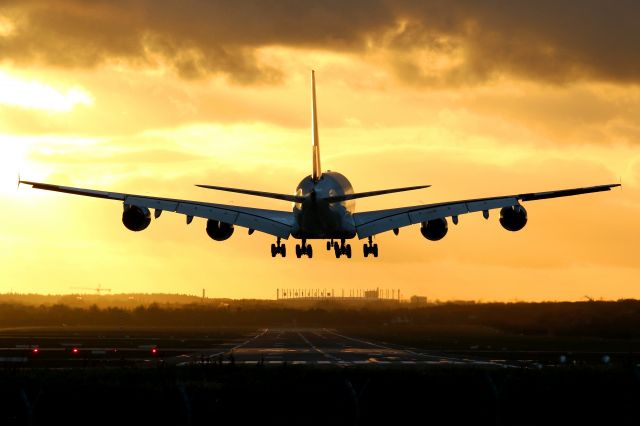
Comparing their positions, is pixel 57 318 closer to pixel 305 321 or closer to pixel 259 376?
pixel 305 321

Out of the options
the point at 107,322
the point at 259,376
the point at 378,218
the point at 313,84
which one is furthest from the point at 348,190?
the point at 107,322

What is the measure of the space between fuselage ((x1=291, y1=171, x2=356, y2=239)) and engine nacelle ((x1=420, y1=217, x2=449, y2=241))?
17.8 ft

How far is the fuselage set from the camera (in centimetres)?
7162

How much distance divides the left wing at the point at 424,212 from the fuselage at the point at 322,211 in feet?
3.80

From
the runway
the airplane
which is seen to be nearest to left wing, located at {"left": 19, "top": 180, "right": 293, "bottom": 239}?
the airplane

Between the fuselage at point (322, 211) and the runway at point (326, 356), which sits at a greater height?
the fuselage at point (322, 211)

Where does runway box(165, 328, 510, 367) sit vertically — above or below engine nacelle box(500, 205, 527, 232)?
below

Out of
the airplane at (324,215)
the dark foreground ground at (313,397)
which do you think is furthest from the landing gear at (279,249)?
the dark foreground ground at (313,397)

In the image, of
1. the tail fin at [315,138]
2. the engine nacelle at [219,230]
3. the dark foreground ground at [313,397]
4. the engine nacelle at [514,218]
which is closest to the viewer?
the dark foreground ground at [313,397]

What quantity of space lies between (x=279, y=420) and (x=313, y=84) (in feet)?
203

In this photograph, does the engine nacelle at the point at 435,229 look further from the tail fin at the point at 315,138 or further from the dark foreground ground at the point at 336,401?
the dark foreground ground at the point at 336,401

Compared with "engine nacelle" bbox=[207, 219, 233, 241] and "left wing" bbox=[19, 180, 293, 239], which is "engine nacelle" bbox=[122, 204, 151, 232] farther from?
"engine nacelle" bbox=[207, 219, 233, 241]

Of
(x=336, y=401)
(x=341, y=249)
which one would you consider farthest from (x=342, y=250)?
(x=336, y=401)

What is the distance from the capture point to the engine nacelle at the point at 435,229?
7688 centimetres
